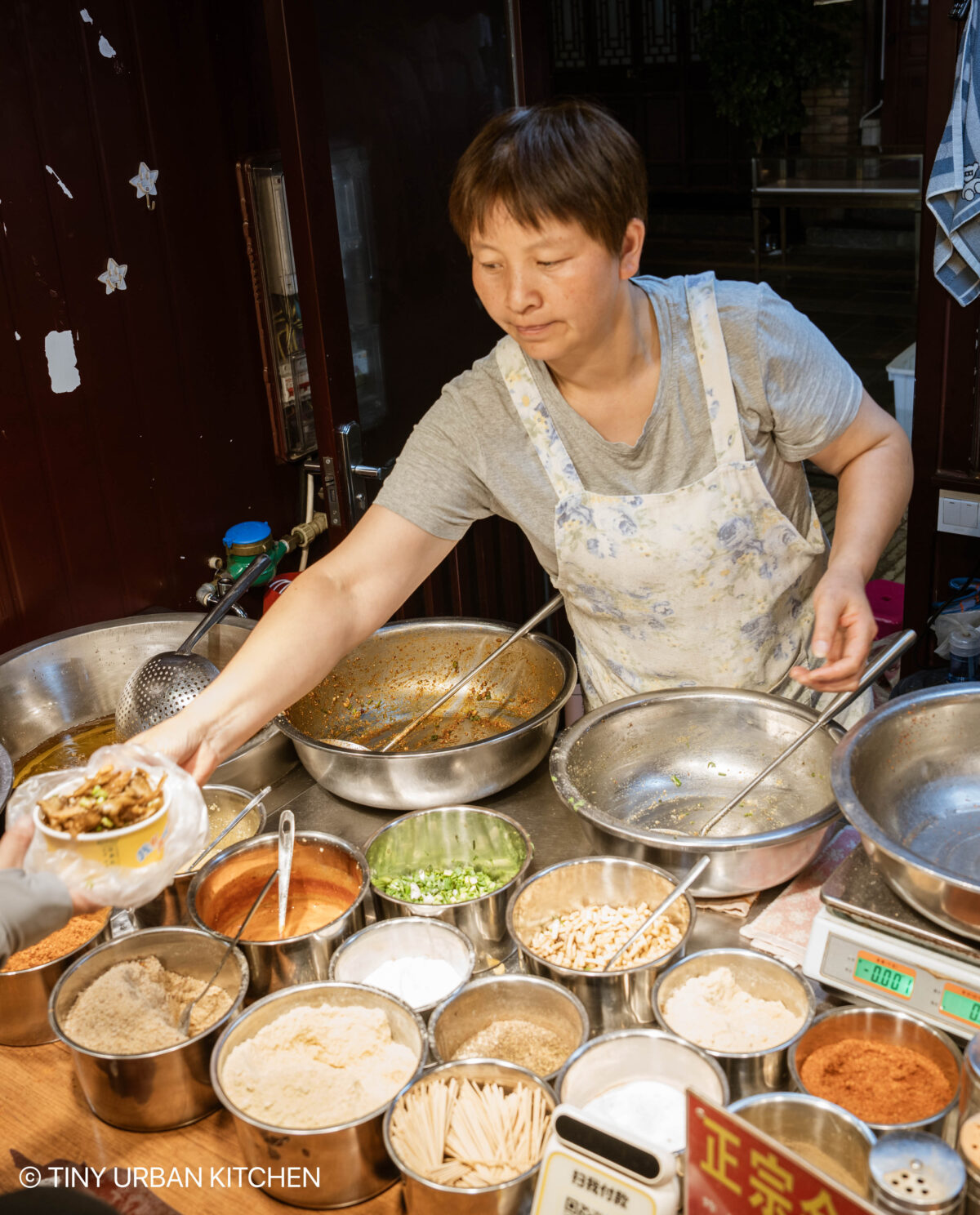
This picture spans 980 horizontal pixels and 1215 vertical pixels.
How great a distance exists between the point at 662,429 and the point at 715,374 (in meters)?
0.12

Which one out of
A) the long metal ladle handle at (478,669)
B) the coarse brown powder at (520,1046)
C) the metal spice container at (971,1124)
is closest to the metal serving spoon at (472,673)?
the long metal ladle handle at (478,669)

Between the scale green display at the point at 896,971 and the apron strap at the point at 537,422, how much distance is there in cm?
81

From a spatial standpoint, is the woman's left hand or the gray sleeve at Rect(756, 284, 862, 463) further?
the gray sleeve at Rect(756, 284, 862, 463)

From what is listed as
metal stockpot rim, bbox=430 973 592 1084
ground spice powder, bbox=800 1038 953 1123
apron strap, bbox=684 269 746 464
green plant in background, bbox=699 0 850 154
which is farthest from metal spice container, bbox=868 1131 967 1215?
green plant in background, bbox=699 0 850 154

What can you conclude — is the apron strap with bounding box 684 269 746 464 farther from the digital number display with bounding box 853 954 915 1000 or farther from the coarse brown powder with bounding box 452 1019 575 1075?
the coarse brown powder with bounding box 452 1019 575 1075

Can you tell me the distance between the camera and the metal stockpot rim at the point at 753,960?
1.26 metres

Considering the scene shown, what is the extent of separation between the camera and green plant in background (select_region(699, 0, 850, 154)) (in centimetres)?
1003

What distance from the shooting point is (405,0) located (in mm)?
2959

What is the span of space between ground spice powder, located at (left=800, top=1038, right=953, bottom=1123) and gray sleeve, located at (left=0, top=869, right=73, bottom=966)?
815mm

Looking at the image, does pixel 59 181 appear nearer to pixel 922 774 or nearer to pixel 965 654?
pixel 922 774

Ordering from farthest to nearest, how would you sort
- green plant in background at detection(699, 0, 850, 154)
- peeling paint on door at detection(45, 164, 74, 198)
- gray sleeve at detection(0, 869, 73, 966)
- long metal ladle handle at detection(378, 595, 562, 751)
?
green plant in background at detection(699, 0, 850, 154), peeling paint on door at detection(45, 164, 74, 198), long metal ladle handle at detection(378, 595, 562, 751), gray sleeve at detection(0, 869, 73, 966)

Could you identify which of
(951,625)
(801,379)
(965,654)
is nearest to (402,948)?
(801,379)

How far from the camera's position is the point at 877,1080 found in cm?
126

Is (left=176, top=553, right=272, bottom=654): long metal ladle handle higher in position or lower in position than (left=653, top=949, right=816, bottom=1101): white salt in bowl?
higher
